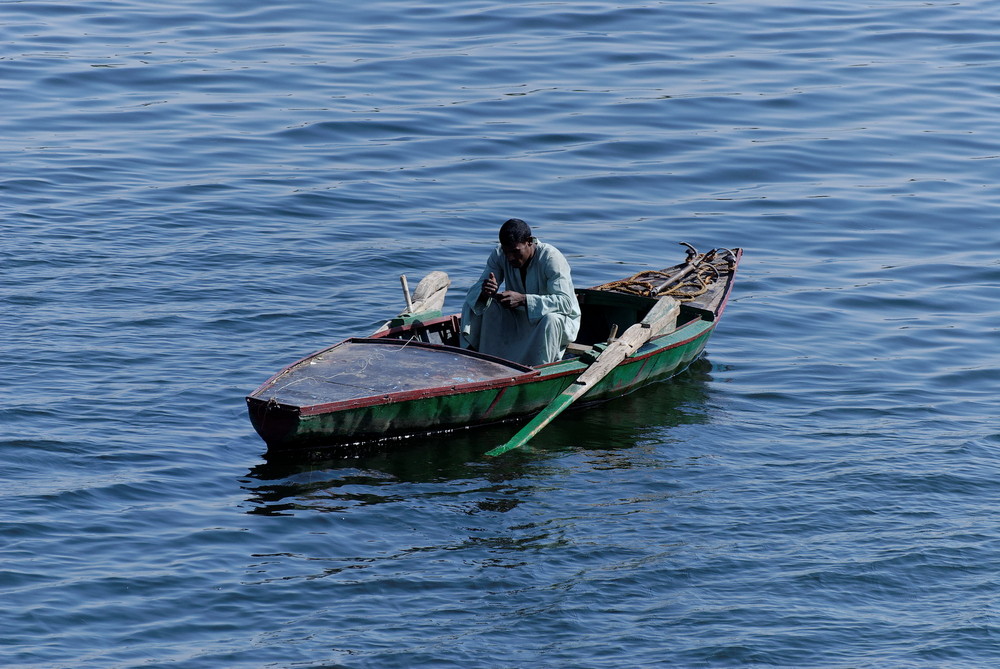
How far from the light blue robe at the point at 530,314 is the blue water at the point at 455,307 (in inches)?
31.0

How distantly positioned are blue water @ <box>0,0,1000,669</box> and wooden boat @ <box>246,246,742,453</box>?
9.9 inches

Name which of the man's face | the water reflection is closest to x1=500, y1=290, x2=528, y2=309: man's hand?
the man's face

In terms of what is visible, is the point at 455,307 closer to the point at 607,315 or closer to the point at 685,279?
the point at 607,315

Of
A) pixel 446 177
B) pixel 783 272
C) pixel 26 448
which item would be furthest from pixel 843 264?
pixel 26 448

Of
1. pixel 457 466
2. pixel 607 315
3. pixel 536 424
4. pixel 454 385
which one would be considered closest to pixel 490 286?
pixel 454 385

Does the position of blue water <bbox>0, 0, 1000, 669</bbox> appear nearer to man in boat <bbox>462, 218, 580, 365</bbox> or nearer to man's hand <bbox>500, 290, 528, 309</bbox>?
man in boat <bbox>462, 218, 580, 365</bbox>

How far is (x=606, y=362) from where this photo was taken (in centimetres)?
1092

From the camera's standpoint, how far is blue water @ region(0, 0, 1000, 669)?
26.6 feet

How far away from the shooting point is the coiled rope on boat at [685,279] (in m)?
13.1

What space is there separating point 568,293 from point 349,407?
225 centimetres

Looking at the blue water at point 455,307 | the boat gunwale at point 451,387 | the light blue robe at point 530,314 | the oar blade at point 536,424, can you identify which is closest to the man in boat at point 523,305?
the light blue robe at point 530,314

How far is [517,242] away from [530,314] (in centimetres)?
61

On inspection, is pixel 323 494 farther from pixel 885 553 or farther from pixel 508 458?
pixel 885 553

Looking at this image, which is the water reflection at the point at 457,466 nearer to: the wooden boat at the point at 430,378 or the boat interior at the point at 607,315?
the wooden boat at the point at 430,378
